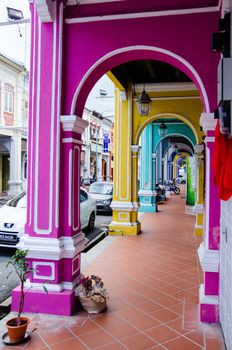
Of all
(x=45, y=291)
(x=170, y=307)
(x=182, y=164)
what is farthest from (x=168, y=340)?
(x=182, y=164)

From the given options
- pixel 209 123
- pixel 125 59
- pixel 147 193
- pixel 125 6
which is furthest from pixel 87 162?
pixel 209 123

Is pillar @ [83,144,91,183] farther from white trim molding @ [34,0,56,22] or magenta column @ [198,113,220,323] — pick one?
magenta column @ [198,113,220,323]

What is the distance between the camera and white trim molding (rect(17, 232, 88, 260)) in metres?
4.01

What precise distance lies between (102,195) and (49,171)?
364 inches

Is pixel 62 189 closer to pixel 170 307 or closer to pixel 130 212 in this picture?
pixel 170 307

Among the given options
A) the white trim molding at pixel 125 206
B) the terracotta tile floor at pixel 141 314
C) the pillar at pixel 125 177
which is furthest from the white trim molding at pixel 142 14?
the white trim molding at pixel 125 206

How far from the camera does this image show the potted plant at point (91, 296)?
3943mm

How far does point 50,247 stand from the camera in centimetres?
402

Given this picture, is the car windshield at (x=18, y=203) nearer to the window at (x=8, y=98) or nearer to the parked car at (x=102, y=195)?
the parked car at (x=102, y=195)

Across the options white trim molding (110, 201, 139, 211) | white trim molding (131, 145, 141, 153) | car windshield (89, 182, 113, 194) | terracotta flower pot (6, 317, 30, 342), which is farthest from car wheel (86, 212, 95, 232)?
terracotta flower pot (6, 317, 30, 342)

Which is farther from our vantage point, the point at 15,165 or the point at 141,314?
the point at 15,165

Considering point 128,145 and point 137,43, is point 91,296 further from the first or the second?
point 128,145

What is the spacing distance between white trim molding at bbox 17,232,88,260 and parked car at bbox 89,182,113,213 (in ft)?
28.6

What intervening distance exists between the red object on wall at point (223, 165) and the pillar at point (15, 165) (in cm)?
1691
